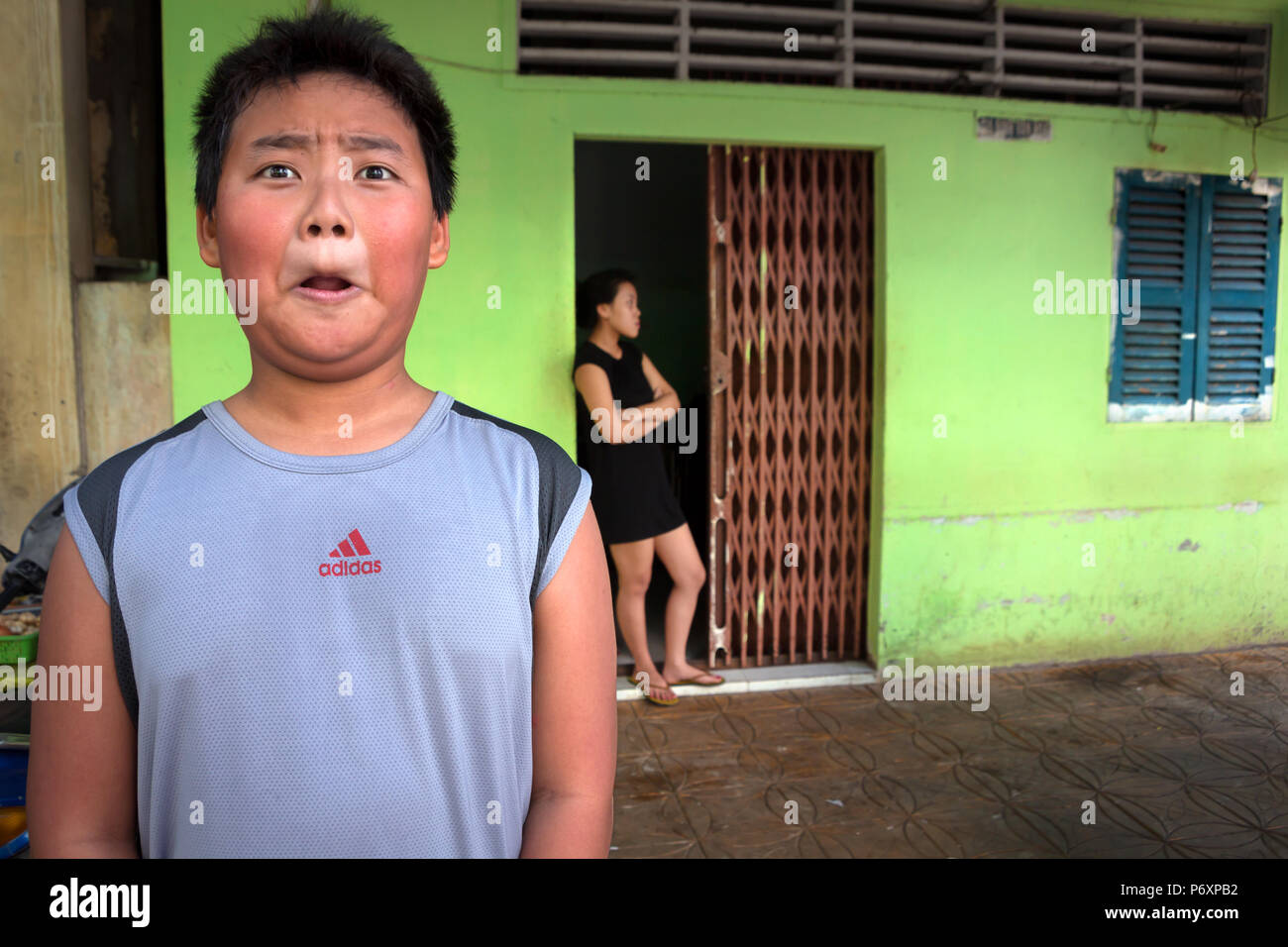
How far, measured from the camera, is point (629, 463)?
411 cm

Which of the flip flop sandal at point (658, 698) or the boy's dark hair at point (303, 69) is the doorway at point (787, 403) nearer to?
the flip flop sandal at point (658, 698)

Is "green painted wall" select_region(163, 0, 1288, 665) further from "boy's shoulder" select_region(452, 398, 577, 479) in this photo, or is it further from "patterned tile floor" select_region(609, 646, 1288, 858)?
"boy's shoulder" select_region(452, 398, 577, 479)

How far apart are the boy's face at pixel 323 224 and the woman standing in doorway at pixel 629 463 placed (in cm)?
288

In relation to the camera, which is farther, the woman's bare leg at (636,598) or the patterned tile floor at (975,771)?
the woman's bare leg at (636,598)

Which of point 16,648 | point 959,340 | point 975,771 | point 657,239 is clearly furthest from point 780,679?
point 657,239

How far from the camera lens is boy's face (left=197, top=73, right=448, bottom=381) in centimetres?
95

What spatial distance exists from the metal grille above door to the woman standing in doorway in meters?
0.34

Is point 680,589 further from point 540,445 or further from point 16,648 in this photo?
point 540,445

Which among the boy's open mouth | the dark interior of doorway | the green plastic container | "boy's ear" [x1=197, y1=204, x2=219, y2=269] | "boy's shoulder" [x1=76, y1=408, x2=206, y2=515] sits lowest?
the green plastic container

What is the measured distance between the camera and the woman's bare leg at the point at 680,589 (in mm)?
4176

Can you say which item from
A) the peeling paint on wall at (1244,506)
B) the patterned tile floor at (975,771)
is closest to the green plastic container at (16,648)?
the patterned tile floor at (975,771)

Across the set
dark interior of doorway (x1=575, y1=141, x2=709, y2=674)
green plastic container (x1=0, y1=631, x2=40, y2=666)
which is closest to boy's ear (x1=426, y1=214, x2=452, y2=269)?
green plastic container (x1=0, y1=631, x2=40, y2=666)

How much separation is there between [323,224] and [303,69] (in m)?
0.21

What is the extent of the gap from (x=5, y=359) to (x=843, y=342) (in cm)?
377
